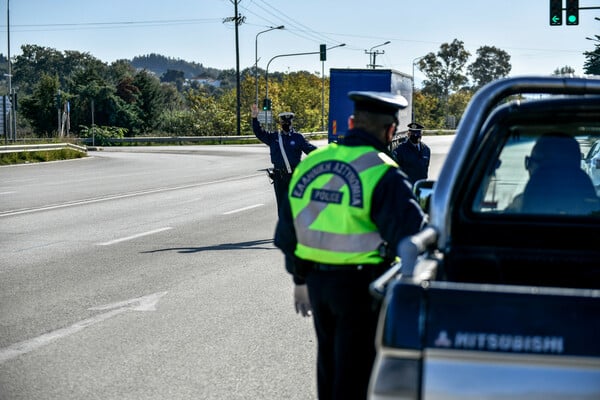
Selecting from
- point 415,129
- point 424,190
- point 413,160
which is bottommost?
point 413,160

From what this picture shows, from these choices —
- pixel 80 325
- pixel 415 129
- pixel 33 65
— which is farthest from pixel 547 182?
pixel 33 65

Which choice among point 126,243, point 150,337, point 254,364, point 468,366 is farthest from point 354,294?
point 126,243

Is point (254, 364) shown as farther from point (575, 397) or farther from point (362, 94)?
point (575, 397)

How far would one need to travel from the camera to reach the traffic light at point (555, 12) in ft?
95.5

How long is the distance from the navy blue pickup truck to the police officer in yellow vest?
0.69ft

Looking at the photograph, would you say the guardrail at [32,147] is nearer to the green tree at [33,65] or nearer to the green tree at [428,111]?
the green tree at [428,111]

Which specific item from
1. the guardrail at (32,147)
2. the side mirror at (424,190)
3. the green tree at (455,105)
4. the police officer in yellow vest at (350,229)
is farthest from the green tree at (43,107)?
the police officer in yellow vest at (350,229)

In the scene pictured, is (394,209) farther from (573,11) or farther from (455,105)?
(455,105)

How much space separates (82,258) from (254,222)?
4571mm

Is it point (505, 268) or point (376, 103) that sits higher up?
point (376, 103)

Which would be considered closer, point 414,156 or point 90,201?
point 414,156

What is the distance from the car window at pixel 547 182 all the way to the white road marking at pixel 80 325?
353cm

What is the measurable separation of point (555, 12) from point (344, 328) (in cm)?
2727

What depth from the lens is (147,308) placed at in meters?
7.91
